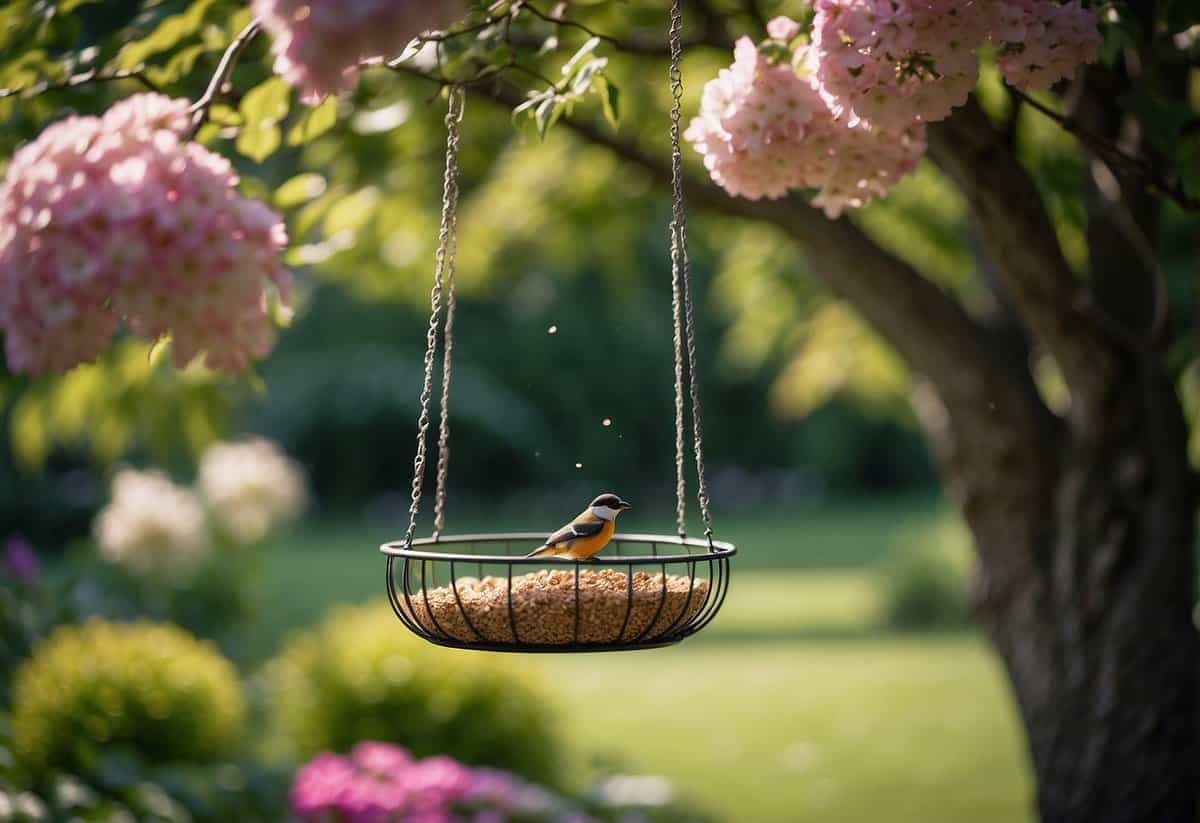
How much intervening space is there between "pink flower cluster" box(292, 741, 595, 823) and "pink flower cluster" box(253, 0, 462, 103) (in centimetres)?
280

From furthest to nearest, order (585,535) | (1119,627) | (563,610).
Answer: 1. (1119,627)
2. (585,535)
3. (563,610)

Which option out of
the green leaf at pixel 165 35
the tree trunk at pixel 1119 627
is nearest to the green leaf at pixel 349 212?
the green leaf at pixel 165 35

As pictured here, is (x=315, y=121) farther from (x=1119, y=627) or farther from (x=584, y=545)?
(x=1119, y=627)

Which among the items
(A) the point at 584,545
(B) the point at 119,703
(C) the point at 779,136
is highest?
(C) the point at 779,136

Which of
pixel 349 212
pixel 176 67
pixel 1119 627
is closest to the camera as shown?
pixel 176 67

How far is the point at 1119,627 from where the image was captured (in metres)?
3.43

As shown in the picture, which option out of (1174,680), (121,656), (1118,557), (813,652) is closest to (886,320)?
(1118,557)

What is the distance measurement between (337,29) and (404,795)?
300cm

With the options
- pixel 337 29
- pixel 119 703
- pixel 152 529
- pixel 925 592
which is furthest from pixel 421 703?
pixel 925 592

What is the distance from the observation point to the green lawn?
653 centimetres

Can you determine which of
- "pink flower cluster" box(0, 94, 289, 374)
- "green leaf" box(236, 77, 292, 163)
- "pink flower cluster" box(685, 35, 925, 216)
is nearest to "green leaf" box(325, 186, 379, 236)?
"green leaf" box(236, 77, 292, 163)

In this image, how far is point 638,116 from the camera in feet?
15.1

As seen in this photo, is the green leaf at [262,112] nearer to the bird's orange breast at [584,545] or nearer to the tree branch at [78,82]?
the tree branch at [78,82]

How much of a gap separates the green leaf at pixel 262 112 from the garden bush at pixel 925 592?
10.1 meters
